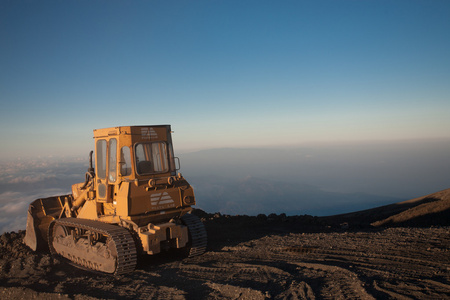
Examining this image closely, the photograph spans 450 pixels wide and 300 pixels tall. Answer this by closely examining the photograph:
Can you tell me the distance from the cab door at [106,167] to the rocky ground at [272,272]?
84.4 inches

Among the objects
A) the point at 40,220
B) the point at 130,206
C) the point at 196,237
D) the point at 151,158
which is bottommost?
the point at 196,237

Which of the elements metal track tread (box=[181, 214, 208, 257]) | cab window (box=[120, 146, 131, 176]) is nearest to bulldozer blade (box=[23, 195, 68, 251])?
cab window (box=[120, 146, 131, 176])

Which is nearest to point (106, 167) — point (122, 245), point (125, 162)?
point (125, 162)

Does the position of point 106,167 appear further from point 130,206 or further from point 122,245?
→ point 122,245

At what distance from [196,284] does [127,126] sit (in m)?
4.26

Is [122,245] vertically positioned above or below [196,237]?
above

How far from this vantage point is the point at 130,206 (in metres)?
8.09

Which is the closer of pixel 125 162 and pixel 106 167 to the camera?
pixel 125 162

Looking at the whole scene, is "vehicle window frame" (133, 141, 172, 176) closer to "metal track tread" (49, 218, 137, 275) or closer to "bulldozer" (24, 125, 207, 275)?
"bulldozer" (24, 125, 207, 275)

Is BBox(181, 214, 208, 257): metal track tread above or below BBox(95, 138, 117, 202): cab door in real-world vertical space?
below

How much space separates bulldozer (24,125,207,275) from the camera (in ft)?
26.8

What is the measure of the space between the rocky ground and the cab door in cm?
214

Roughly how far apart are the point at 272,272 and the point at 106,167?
5093 mm

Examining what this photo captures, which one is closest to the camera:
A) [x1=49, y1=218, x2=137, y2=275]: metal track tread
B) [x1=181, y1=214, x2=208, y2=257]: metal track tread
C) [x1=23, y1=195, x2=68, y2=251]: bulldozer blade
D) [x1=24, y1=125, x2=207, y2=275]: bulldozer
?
[x1=49, y1=218, x2=137, y2=275]: metal track tread
